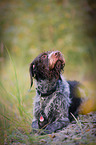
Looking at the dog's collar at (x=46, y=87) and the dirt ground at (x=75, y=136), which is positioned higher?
the dog's collar at (x=46, y=87)

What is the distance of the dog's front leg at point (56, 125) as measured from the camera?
3.02 meters

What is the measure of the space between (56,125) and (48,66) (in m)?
1.07

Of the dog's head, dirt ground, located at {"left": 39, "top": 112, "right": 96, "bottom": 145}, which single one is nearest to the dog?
the dog's head

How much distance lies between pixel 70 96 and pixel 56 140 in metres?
→ 1.28

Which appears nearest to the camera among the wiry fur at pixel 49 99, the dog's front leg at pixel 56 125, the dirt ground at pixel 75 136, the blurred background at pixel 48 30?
the dirt ground at pixel 75 136

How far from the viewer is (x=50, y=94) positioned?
3.29 metres

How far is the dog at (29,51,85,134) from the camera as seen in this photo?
3.12m

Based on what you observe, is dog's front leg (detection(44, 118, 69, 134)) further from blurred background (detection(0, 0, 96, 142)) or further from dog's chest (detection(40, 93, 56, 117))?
blurred background (detection(0, 0, 96, 142))

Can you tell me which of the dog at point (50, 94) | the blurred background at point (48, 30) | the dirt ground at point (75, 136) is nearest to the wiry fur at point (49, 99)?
the dog at point (50, 94)

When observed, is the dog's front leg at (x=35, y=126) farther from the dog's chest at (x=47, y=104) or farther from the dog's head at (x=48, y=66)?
the dog's head at (x=48, y=66)

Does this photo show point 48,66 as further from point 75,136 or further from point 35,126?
point 75,136

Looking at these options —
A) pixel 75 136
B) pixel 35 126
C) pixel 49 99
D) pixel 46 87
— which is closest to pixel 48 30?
pixel 46 87

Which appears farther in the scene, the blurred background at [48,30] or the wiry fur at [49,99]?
the blurred background at [48,30]

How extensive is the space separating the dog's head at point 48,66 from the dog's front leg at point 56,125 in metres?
0.80
